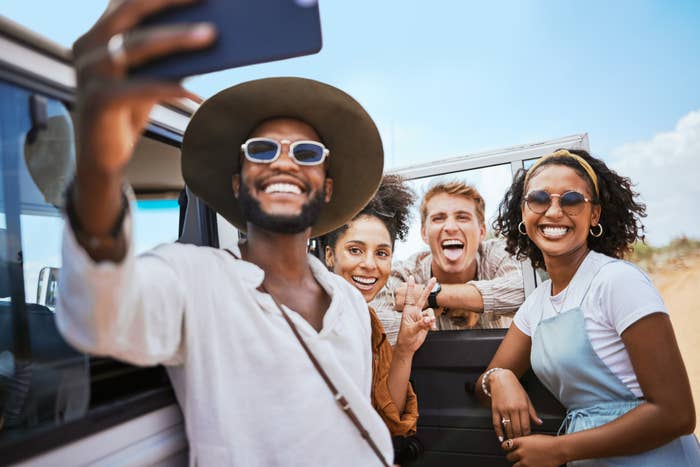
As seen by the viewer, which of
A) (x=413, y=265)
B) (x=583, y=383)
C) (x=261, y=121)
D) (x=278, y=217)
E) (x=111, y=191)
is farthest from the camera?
(x=413, y=265)

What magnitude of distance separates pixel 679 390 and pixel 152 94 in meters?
2.14

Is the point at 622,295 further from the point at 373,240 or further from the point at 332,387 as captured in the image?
the point at 373,240

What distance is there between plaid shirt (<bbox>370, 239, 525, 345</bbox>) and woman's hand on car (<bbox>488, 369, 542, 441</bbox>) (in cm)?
49

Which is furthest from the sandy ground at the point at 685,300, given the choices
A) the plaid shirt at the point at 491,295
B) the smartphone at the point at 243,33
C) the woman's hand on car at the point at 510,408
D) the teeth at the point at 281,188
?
the smartphone at the point at 243,33

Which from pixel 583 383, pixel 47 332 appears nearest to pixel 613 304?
pixel 583 383

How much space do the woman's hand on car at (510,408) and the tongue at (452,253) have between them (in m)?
0.81

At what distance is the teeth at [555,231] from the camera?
237 centimetres

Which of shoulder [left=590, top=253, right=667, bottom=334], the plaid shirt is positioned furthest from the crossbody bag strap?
the plaid shirt

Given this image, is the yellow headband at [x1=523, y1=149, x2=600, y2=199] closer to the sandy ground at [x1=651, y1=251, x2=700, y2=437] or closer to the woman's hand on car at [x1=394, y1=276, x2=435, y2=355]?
the woman's hand on car at [x1=394, y1=276, x2=435, y2=355]

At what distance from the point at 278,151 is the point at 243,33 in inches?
29.1

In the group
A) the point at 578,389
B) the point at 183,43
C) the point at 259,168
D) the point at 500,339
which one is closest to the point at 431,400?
the point at 500,339

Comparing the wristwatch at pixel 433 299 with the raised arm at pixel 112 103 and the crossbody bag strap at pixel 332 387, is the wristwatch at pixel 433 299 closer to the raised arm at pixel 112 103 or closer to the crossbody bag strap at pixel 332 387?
the crossbody bag strap at pixel 332 387

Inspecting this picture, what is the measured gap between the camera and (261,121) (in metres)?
2.01

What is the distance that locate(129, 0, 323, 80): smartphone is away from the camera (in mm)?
885
